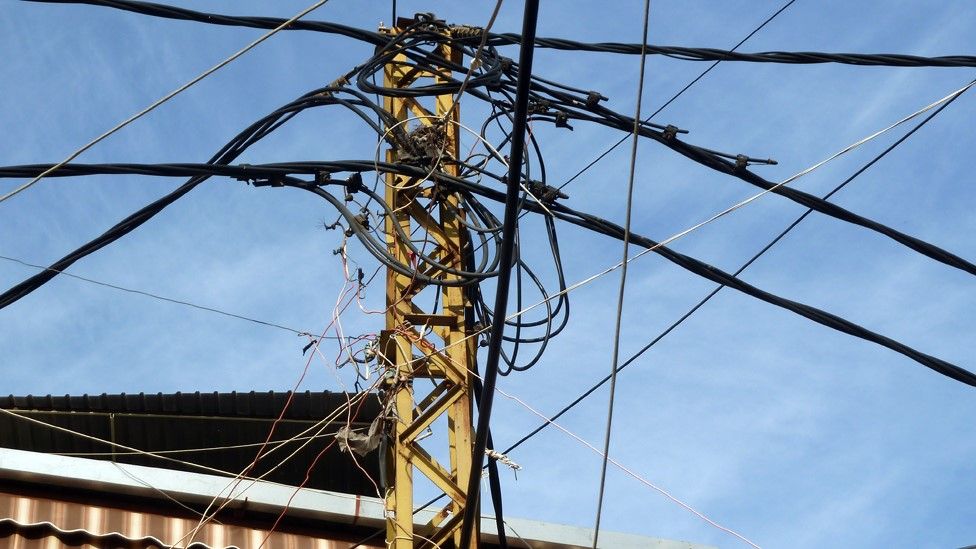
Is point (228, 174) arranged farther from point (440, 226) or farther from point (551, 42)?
point (551, 42)

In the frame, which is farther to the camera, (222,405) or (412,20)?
(222,405)

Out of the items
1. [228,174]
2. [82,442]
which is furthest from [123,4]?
[82,442]

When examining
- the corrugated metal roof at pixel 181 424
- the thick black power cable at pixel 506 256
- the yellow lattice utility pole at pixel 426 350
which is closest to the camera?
the thick black power cable at pixel 506 256

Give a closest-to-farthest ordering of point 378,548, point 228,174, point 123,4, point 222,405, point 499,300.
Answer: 1. point 499,300
2. point 228,174
3. point 123,4
4. point 378,548
5. point 222,405

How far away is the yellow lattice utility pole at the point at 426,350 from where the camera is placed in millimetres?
5234

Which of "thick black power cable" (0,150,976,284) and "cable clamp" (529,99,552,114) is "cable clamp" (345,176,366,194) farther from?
"cable clamp" (529,99,552,114)

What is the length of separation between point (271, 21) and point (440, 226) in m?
1.57

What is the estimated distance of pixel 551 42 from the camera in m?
6.67

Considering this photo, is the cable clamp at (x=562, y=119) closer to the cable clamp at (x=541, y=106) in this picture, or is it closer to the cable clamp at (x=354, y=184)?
the cable clamp at (x=541, y=106)

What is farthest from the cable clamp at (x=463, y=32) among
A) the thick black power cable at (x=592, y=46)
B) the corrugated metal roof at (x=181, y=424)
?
the corrugated metal roof at (x=181, y=424)

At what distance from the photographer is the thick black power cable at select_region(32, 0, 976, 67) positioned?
6.23m

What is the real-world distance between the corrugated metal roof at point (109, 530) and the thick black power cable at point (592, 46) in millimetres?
2705

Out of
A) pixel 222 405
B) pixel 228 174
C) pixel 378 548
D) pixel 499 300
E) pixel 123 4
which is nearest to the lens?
pixel 499 300

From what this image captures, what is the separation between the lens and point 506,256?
13.2 feet
